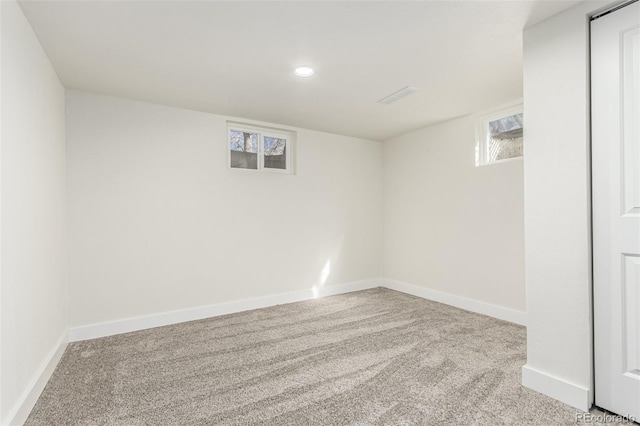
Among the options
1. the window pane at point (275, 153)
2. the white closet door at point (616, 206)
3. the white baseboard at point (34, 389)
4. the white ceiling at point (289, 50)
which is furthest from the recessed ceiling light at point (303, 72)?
the white baseboard at point (34, 389)

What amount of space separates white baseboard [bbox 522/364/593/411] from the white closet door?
88 millimetres

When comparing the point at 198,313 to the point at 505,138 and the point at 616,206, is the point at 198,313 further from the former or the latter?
the point at 505,138

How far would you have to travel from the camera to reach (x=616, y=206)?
1763 mm

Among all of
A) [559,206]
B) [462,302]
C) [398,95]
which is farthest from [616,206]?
[462,302]

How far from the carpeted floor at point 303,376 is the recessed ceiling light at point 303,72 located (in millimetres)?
2367

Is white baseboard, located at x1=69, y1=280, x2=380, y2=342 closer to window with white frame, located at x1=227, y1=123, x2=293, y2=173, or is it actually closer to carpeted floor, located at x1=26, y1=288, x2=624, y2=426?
carpeted floor, located at x1=26, y1=288, x2=624, y2=426

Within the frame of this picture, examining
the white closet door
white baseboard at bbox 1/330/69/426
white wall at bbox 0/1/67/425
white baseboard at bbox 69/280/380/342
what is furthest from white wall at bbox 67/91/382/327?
the white closet door

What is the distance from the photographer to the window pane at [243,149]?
13.1 feet

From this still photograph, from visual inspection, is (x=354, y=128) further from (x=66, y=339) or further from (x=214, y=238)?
(x=66, y=339)

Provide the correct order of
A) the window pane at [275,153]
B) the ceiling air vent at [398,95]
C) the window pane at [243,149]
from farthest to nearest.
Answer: the window pane at [275,153] → the window pane at [243,149] → the ceiling air vent at [398,95]

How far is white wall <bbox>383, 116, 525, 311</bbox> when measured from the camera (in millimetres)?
3463

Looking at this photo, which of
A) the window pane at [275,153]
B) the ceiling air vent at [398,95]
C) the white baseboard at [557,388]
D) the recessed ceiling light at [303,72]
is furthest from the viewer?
the window pane at [275,153]

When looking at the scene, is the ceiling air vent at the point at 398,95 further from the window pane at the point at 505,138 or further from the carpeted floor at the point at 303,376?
the carpeted floor at the point at 303,376

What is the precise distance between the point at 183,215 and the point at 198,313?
1130 millimetres
